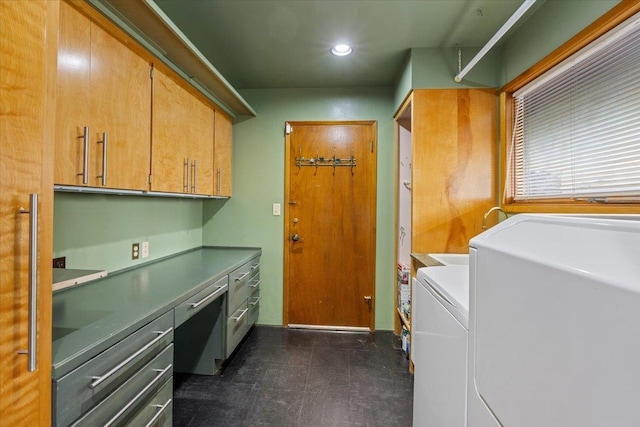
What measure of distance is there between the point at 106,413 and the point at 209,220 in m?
2.11

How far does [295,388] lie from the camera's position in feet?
6.32

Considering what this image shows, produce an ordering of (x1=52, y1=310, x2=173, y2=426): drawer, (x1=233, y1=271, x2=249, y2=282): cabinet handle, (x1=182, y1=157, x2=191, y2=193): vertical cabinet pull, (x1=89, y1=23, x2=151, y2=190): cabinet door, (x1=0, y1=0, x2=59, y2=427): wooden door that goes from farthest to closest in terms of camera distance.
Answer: (x1=233, y1=271, x2=249, y2=282): cabinet handle < (x1=182, y1=157, x2=191, y2=193): vertical cabinet pull < (x1=89, y1=23, x2=151, y2=190): cabinet door < (x1=52, y1=310, x2=173, y2=426): drawer < (x1=0, y1=0, x2=59, y2=427): wooden door

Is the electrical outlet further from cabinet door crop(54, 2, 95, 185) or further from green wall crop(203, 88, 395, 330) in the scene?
cabinet door crop(54, 2, 95, 185)

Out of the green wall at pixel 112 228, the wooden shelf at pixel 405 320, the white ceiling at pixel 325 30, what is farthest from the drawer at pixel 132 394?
the white ceiling at pixel 325 30

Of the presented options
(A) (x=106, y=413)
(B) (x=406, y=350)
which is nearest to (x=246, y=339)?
(B) (x=406, y=350)

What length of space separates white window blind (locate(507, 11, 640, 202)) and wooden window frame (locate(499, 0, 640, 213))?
0.03 m

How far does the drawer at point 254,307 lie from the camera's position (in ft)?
8.39

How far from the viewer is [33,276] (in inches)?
27.0

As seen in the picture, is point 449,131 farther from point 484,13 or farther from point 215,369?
point 215,369

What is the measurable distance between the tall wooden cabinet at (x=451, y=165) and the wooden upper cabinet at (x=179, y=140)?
163cm

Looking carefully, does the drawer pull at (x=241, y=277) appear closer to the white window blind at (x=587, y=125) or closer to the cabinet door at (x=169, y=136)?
the cabinet door at (x=169, y=136)

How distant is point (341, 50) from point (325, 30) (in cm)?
28

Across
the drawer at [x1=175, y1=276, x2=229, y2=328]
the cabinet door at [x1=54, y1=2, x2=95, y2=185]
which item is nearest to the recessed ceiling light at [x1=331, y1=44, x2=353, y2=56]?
the cabinet door at [x1=54, y1=2, x2=95, y2=185]

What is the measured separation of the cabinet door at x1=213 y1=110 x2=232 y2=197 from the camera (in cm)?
247
